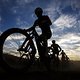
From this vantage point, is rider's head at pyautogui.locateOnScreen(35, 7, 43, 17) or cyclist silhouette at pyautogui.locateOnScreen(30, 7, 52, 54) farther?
rider's head at pyautogui.locateOnScreen(35, 7, 43, 17)

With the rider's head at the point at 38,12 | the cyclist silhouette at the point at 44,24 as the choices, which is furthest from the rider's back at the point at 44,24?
the rider's head at the point at 38,12

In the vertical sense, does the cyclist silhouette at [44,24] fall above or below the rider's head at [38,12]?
below

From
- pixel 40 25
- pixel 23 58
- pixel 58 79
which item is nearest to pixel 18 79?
pixel 58 79

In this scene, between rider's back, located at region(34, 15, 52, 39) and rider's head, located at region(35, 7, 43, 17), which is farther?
rider's head, located at region(35, 7, 43, 17)

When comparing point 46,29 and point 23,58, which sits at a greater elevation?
point 46,29

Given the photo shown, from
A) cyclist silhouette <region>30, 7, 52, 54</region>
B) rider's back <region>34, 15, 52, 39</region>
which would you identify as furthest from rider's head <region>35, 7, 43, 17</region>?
rider's back <region>34, 15, 52, 39</region>

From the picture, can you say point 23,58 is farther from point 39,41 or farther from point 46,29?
point 46,29

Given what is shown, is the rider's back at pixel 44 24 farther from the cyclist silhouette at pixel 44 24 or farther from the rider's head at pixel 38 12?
the rider's head at pixel 38 12

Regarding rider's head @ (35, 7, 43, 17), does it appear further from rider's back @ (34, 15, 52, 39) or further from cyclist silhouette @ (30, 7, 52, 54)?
rider's back @ (34, 15, 52, 39)

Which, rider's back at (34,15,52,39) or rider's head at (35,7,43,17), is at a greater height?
rider's head at (35,7,43,17)

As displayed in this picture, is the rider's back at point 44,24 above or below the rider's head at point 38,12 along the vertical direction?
below

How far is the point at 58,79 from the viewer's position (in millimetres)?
6719

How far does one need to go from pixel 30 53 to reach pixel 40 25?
145cm

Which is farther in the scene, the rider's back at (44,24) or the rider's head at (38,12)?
the rider's head at (38,12)
